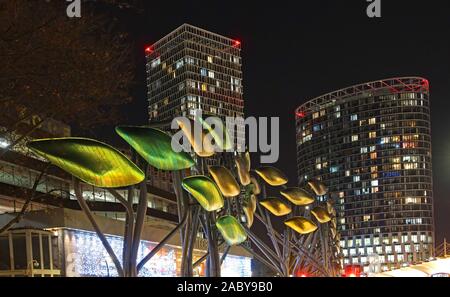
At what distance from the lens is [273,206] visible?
4969cm

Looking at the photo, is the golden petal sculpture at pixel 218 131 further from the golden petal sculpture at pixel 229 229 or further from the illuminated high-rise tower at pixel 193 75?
the illuminated high-rise tower at pixel 193 75

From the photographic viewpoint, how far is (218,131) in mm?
33688

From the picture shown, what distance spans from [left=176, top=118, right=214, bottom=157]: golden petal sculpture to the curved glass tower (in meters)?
143

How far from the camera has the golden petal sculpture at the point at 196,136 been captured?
2929 centimetres

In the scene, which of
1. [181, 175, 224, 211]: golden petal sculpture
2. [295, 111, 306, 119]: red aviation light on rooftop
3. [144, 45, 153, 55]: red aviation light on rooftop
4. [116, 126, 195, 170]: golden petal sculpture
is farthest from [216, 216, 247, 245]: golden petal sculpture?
[295, 111, 306, 119]: red aviation light on rooftop

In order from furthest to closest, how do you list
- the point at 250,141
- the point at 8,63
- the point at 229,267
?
the point at 229,267 < the point at 250,141 < the point at 8,63

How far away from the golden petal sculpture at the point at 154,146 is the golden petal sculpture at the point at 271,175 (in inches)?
847

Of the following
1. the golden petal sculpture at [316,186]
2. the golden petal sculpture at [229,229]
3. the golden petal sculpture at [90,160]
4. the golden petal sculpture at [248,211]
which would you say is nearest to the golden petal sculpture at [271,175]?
the golden petal sculpture at [248,211]

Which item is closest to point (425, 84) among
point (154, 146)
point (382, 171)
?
point (382, 171)

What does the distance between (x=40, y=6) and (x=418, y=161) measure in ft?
538

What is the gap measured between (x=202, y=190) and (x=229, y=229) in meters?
5.60

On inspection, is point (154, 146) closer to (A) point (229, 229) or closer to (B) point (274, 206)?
(A) point (229, 229)

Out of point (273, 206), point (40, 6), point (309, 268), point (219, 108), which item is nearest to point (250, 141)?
point (273, 206)
